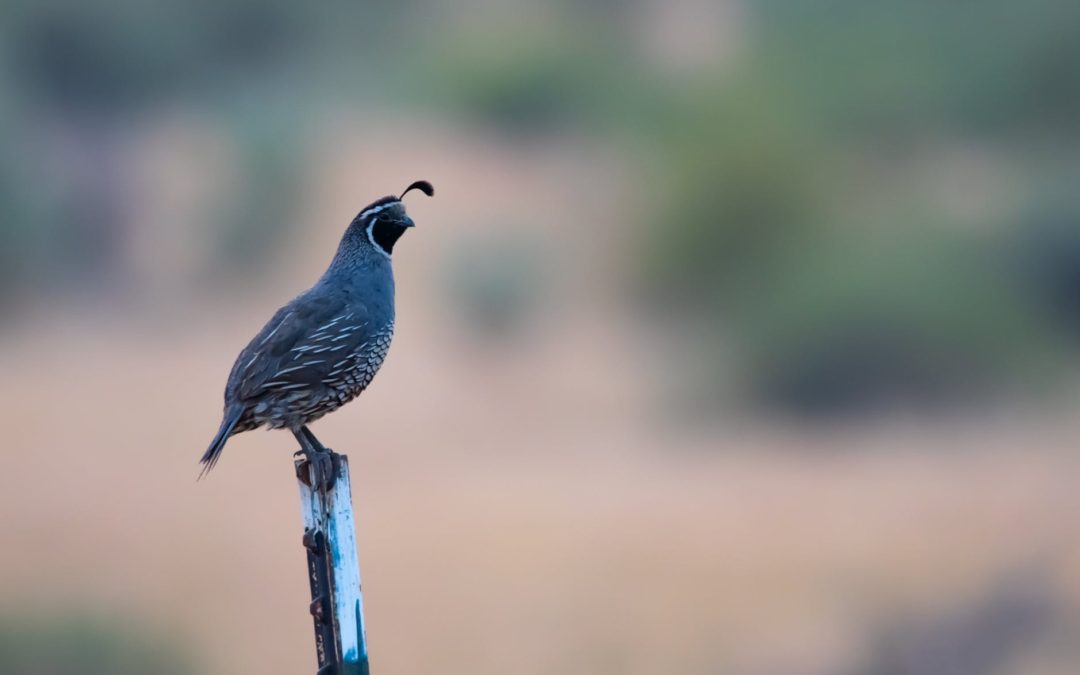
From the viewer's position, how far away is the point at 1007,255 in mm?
14430

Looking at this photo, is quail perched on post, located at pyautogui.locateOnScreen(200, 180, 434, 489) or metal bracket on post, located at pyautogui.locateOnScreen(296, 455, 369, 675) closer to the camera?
metal bracket on post, located at pyautogui.locateOnScreen(296, 455, 369, 675)

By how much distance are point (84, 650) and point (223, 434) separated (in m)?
4.10

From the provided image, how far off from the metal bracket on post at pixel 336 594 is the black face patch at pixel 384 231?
1.63 m

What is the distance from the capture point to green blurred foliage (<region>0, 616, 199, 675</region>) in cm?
803

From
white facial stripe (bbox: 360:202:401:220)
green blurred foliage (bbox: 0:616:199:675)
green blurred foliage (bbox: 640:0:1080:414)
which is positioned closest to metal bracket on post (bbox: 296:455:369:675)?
white facial stripe (bbox: 360:202:401:220)

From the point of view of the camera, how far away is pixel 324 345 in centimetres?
478

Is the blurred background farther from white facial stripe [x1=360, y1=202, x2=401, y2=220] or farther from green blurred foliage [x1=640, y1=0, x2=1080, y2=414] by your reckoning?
white facial stripe [x1=360, y1=202, x2=401, y2=220]

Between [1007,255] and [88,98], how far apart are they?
1356 centimetres

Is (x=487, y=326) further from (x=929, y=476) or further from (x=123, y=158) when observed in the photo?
(x=123, y=158)

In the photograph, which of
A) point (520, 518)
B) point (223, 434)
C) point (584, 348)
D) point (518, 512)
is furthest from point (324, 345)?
point (584, 348)

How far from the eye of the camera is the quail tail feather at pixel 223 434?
4.33m

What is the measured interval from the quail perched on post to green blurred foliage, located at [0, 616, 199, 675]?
140 inches

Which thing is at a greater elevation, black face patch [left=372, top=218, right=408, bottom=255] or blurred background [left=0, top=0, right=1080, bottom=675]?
blurred background [left=0, top=0, right=1080, bottom=675]

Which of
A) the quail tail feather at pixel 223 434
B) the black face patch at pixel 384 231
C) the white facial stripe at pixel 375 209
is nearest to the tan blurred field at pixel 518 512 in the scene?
the black face patch at pixel 384 231
